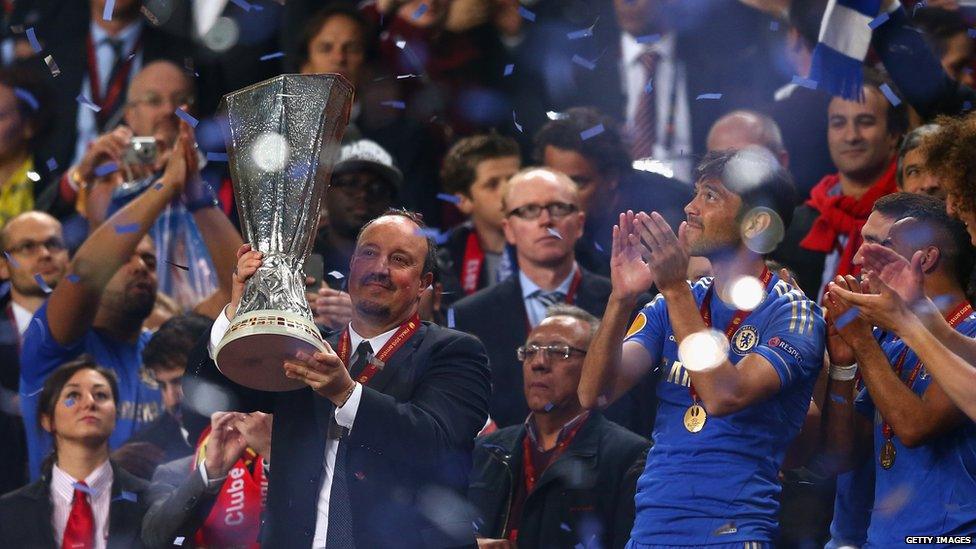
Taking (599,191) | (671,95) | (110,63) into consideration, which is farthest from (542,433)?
(110,63)

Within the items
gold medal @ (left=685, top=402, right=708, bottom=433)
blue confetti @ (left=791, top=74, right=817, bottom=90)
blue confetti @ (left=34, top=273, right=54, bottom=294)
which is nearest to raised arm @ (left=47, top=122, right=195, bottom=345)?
blue confetti @ (left=34, top=273, right=54, bottom=294)

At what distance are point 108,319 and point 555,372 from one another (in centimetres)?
240

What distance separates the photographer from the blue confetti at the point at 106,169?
23.9ft

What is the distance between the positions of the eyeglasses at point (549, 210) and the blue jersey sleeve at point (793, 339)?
6.52ft

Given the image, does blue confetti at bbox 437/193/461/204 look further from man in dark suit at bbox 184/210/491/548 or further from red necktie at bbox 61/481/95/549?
man in dark suit at bbox 184/210/491/548

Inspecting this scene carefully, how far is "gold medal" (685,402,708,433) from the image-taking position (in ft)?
14.7

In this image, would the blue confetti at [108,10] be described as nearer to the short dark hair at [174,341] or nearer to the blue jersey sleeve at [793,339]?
the short dark hair at [174,341]

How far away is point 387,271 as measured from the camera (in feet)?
15.7

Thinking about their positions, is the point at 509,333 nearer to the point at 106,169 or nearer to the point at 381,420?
the point at 381,420

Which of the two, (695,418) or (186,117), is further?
(186,117)

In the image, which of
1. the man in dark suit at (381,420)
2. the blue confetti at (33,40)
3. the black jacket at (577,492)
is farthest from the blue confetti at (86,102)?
the man in dark suit at (381,420)

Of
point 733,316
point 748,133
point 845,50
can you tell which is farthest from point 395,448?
point 845,50

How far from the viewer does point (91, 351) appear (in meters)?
6.93

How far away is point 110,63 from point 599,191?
9.56 feet
